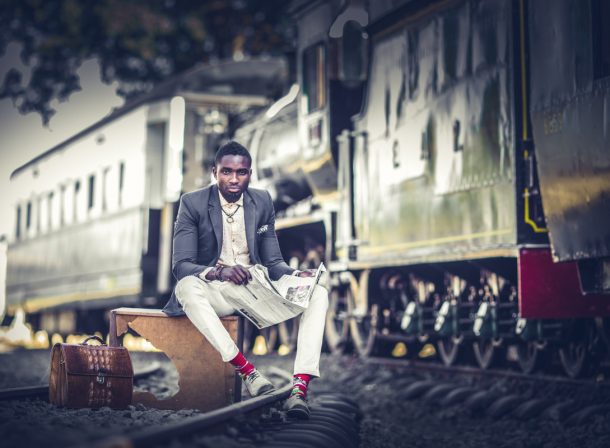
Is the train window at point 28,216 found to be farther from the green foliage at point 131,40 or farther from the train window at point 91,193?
Result: the green foliage at point 131,40

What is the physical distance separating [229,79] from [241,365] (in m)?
9.78

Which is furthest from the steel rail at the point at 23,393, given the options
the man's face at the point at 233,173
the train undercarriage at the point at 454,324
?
the train undercarriage at the point at 454,324

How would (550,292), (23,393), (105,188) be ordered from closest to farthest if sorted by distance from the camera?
1. (23,393)
2. (550,292)
3. (105,188)

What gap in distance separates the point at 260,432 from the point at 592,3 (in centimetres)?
329

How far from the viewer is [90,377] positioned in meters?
5.02

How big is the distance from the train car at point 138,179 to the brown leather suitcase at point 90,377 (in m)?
7.54

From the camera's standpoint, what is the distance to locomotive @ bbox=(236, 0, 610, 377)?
610 cm

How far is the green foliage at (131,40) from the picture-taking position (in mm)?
25922

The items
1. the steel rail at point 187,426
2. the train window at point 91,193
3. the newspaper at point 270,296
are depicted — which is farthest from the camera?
the train window at point 91,193

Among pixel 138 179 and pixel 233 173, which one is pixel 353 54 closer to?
pixel 233 173

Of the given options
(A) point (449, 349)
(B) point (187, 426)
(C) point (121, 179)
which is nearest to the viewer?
(B) point (187, 426)

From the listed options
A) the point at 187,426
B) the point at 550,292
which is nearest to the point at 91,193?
the point at 550,292

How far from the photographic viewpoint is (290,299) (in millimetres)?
5055

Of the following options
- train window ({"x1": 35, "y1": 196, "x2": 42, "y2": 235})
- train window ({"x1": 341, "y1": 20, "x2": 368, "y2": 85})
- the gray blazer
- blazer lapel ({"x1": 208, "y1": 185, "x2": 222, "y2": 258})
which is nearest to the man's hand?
the gray blazer
